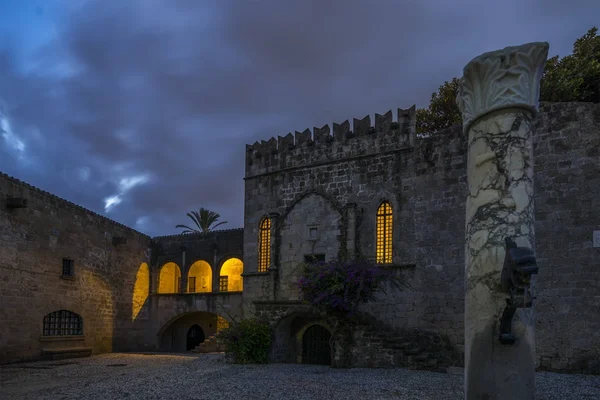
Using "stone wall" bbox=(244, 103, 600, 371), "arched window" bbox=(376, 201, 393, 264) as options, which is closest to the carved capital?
"stone wall" bbox=(244, 103, 600, 371)

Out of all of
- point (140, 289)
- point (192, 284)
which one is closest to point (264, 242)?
point (140, 289)

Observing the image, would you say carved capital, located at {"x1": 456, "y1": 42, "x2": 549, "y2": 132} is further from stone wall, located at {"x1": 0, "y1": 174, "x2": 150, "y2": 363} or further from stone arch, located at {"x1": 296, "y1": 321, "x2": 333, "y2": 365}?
stone wall, located at {"x1": 0, "y1": 174, "x2": 150, "y2": 363}

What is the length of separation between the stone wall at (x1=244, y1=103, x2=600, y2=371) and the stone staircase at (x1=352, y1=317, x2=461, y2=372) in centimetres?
36

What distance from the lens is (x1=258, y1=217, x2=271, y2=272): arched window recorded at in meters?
19.3

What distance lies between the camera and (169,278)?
84.6ft

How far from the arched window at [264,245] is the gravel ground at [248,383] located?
185 inches

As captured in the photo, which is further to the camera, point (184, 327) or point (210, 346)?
point (184, 327)

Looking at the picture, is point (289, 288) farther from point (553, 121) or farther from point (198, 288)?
point (198, 288)

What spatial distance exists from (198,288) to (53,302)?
11.9 m

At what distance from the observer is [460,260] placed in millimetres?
14734

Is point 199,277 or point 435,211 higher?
point 435,211

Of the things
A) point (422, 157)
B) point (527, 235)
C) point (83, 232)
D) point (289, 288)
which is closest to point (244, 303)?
point (289, 288)

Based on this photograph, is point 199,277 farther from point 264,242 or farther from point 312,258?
point 312,258

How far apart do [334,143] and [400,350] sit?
24.6 feet
